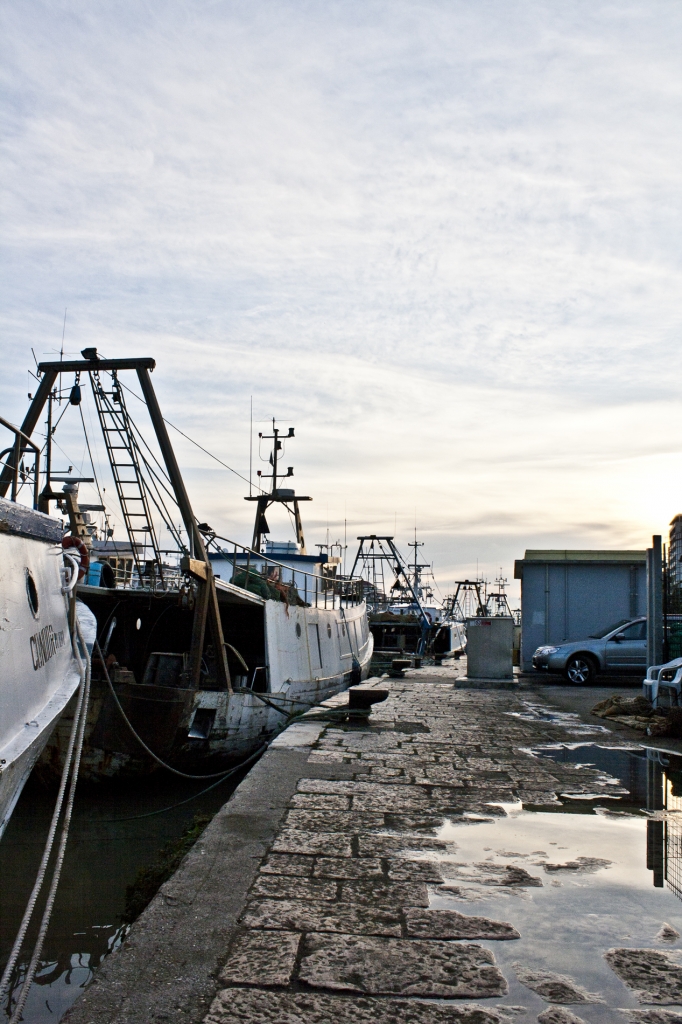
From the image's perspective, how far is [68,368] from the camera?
1158 cm

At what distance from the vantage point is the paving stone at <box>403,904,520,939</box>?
3.78 meters

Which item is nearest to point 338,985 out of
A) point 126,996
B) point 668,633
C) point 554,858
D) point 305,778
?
point 126,996

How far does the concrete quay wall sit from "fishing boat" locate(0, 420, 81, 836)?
1.20 meters

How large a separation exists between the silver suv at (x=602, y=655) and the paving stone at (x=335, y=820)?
12486 mm

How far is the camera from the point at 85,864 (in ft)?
26.7

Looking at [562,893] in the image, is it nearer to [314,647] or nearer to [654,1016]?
[654,1016]

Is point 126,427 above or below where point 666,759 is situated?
above

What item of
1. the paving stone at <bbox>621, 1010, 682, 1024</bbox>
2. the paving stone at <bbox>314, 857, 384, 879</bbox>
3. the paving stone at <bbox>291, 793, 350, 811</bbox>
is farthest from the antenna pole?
the paving stone at <bbox>621, 1010, 682, 1024</bbox>

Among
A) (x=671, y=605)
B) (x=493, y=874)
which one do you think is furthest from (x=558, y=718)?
(x=493, y=874)

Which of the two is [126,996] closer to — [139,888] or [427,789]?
[139,888]

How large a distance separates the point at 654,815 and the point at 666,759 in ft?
8.15

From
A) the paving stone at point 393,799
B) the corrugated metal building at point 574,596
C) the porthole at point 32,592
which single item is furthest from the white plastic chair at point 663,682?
the corrugated metal building at point 574,596

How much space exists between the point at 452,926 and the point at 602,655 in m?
14.3

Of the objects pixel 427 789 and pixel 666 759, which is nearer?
pixel 427 789
